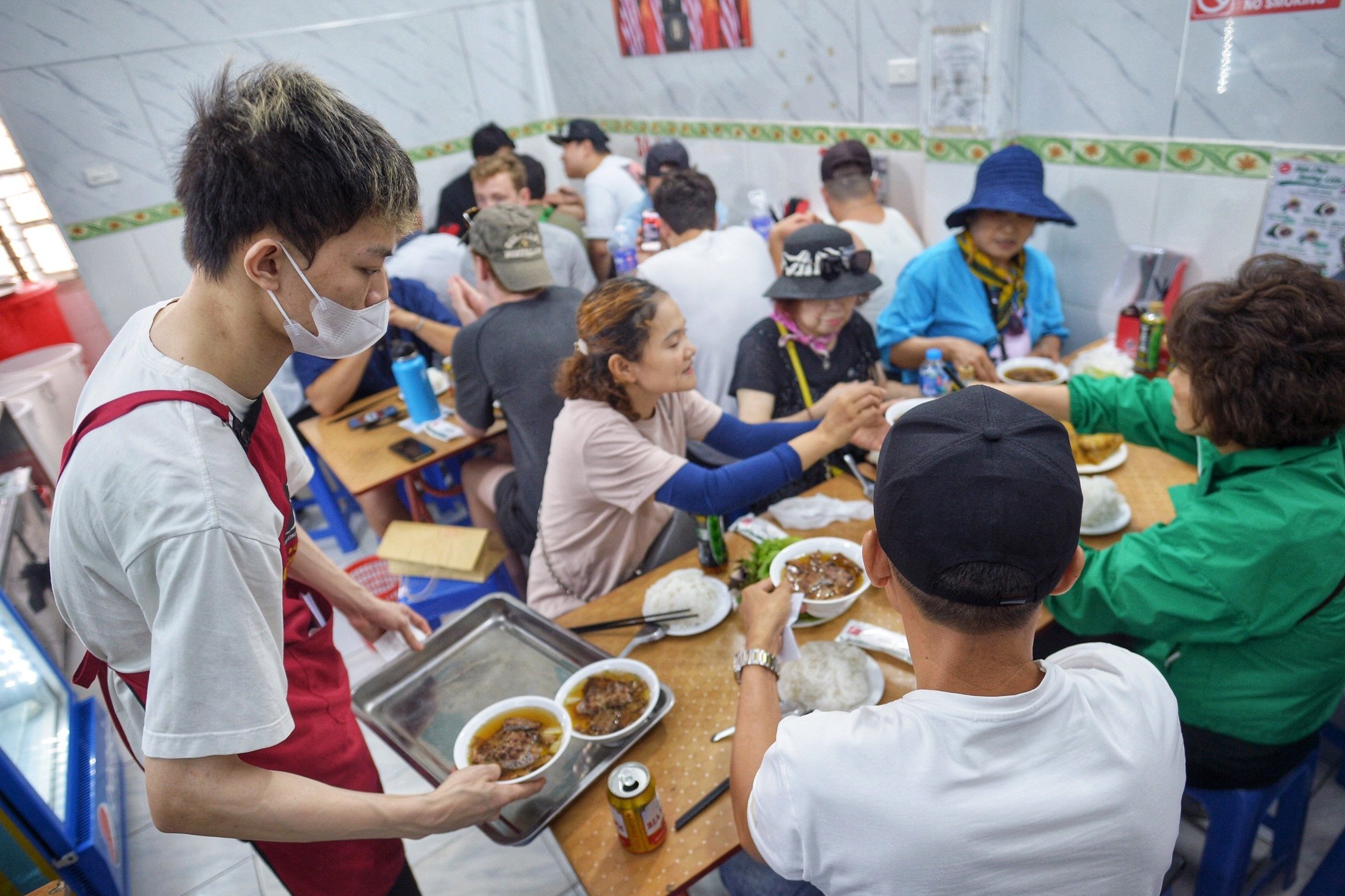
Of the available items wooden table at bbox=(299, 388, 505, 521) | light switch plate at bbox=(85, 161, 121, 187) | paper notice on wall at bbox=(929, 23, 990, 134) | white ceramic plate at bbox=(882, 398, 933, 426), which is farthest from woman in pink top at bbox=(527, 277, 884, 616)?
light switch plate at bbox=(85, 161, 121, 187)

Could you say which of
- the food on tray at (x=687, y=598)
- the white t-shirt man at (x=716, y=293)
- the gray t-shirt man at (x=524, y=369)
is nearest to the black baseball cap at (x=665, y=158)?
the white t-shirt man at (x=716, y=293)

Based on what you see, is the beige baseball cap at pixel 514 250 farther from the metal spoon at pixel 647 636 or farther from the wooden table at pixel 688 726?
the metal spoon at pixel 647 636

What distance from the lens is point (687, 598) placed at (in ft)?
6.52

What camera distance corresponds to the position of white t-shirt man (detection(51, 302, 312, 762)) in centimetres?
110

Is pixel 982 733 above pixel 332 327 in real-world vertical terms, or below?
below

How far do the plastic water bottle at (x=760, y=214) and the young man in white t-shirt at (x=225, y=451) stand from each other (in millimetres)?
3505

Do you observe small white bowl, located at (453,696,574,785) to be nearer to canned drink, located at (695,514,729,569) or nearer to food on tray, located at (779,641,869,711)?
food on tray, located at (779,641,869,711)

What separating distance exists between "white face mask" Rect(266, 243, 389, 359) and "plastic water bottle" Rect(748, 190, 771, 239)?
133 inches

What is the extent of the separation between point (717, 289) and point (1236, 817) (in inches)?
105

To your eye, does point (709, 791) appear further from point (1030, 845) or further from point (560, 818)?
point (1030, 845)

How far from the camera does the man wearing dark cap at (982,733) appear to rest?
39.0 inches

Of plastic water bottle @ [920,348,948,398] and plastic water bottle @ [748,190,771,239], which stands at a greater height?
plastic water bottle @ [748,190,771,239]

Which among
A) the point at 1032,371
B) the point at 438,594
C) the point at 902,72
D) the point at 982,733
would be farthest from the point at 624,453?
the point at 902,72

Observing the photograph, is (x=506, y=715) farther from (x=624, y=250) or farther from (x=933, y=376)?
(x=624, y=250)
